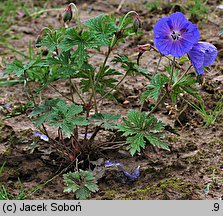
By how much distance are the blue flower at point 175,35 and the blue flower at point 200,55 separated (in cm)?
3

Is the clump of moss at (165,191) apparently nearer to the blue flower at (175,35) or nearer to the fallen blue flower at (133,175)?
the fallen blue flower at (133,175)

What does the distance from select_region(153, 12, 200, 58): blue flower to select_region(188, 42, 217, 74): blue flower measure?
30mm

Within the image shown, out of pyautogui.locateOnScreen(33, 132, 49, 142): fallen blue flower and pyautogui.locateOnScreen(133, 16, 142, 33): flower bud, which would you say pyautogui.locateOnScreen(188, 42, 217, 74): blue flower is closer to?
pyautogui.locateOnScreen(133, 16, 142, 33): flower bud

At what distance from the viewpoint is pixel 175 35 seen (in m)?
2.42

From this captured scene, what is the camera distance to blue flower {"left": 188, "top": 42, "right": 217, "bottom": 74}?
2385 mm

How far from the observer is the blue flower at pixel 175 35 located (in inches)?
94.1

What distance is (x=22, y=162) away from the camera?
2.75 m

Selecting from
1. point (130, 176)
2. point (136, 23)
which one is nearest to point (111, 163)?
point (130, 176)

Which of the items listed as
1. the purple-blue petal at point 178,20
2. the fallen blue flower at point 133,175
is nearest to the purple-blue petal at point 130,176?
the fallen blue flower at point 133,175

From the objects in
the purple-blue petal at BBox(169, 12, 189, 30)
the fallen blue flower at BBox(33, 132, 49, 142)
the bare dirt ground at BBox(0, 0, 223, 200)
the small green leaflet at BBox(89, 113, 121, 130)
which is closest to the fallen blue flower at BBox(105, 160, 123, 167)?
the bare dirt ground at BBox(0, 0, 223, 200)

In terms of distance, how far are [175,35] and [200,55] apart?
0.13m

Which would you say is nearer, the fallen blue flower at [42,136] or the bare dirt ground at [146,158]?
the bare dirt ground at [146,158]

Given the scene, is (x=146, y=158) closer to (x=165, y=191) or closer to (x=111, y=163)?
(x=111, y=163)
